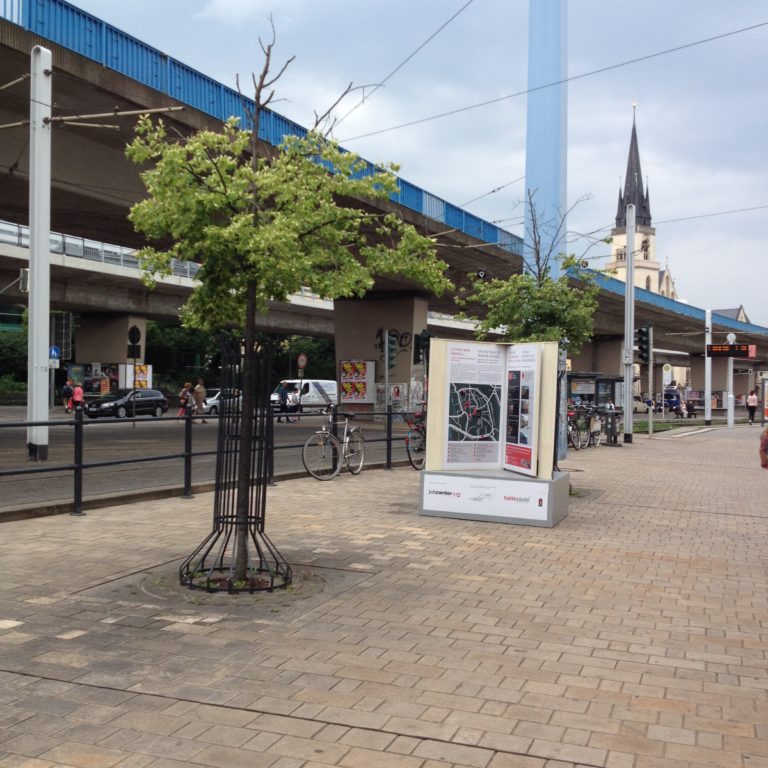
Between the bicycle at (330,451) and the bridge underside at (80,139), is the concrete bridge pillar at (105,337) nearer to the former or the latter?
the bridge underside at (80,139)

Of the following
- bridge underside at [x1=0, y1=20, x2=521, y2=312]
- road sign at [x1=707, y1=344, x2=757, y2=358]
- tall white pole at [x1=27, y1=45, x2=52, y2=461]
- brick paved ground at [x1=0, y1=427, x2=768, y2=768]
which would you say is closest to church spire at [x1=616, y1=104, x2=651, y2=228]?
road sign at [x1=707, y1=344, x2=757, y2=358]

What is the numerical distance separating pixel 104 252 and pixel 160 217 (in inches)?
1411

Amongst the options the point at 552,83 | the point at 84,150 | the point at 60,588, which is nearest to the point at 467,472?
the point at 60,588

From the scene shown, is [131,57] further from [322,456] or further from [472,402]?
[472,402]

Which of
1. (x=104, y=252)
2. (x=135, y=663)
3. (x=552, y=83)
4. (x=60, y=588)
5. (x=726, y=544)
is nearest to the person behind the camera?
(x=135, y=663)

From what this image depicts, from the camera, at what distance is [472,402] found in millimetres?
10336

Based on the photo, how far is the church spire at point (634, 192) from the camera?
428 feet

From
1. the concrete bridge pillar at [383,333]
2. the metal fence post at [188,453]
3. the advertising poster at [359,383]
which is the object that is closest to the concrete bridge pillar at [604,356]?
the concrete bridge pillar at [383,333]

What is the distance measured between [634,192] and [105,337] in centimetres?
10297

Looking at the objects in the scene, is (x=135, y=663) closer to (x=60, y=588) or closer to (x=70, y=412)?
(x=60, y=588)

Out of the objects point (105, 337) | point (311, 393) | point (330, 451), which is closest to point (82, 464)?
point (330, 451)

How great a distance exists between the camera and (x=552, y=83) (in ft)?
79.1

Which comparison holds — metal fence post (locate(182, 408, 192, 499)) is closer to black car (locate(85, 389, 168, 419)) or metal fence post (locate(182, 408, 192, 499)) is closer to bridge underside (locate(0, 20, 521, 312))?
bridge underside (locate(0, 20, 521, 312))

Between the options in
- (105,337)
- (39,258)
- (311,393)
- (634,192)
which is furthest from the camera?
(634,192)
